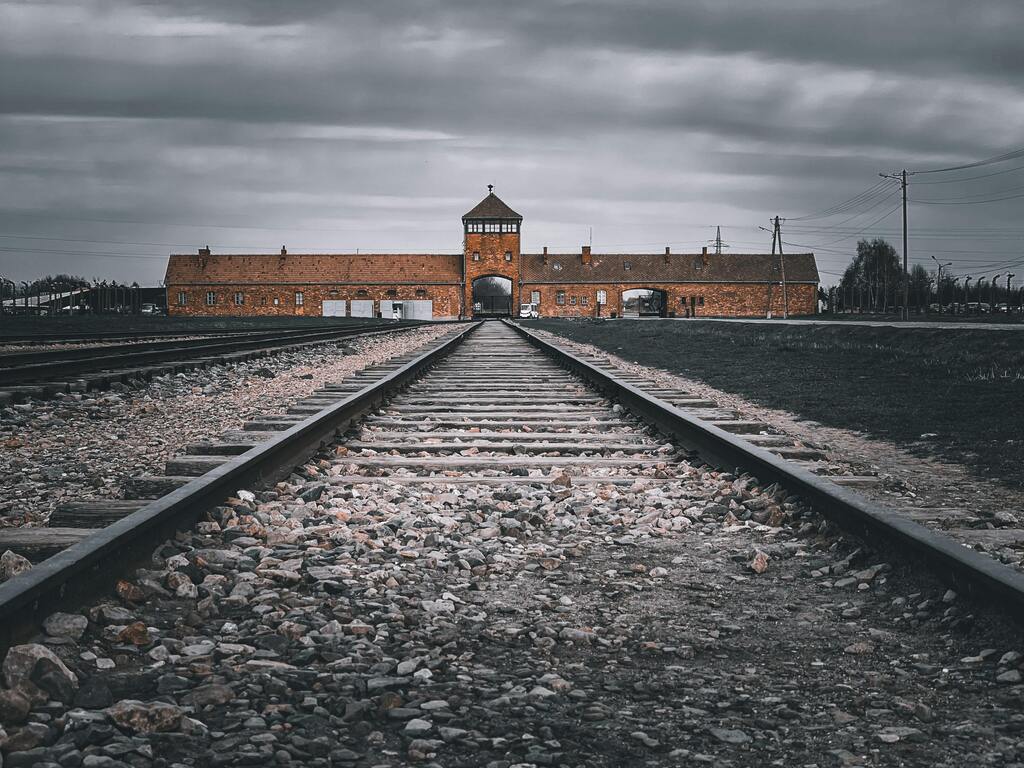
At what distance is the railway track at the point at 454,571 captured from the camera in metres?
2.13

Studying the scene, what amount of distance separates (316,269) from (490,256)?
Result: 17235 millimetres

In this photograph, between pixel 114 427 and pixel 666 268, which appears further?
pixel 666 268

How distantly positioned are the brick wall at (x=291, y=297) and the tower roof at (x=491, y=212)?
6.96 metres

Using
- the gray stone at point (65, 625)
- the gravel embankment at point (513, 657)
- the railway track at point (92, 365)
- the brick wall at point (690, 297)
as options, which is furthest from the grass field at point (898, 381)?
the brick wall at point (690, 297)

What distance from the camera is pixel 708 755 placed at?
1895 mm

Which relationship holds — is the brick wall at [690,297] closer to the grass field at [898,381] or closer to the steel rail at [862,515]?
the grass field at [898,381]

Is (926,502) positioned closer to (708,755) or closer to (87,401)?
(708,755)

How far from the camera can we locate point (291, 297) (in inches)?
3452

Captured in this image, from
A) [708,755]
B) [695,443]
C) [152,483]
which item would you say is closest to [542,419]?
[695,443]

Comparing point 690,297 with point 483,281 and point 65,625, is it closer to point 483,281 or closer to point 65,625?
point 483,281

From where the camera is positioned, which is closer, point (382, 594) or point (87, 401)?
point (382, 594)

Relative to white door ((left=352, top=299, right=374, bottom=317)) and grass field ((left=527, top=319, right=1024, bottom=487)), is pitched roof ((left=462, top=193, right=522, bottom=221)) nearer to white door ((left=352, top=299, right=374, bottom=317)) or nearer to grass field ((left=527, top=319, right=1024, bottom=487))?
white door ((left=352, top=299, right=374, bottom=317))

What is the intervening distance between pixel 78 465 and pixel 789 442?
4.31m

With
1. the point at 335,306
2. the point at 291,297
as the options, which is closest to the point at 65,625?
the point at 335,306
